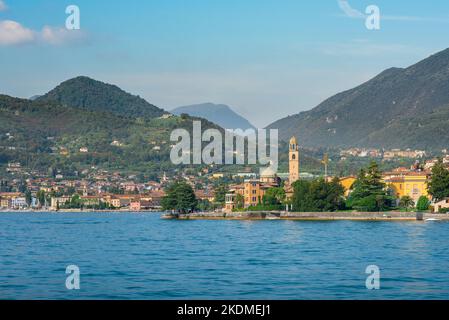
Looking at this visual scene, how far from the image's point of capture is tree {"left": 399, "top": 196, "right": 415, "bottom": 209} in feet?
291

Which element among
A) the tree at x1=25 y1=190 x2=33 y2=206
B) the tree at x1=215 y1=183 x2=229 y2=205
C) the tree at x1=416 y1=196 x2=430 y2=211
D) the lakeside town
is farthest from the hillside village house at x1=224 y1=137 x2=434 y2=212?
the tree at x1=25 y1=190 x2=33 y2=206

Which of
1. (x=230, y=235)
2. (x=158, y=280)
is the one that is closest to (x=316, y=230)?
(x=230, y=235)

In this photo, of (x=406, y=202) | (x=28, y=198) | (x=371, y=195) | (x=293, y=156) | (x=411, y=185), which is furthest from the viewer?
(x=28, y=198)

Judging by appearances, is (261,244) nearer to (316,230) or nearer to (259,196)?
(316,230)

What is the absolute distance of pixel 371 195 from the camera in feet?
280

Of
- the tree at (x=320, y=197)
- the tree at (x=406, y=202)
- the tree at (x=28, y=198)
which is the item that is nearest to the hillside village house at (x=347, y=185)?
the tree at (x=406, y=202)

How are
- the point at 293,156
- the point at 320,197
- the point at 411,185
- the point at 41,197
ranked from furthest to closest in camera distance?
1. the point at 41,197
2. the point at 293,156
3. the point at 411,185
4. the point at 320,197

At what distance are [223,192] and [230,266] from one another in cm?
8081

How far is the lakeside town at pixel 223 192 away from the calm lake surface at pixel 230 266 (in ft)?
118

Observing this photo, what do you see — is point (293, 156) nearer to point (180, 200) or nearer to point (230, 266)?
point (180, 200)

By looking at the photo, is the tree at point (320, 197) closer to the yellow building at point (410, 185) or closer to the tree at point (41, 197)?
the yellow building at point (410, 185)

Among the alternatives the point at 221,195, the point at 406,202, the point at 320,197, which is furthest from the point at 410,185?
the point at 221,195

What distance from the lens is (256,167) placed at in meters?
196
